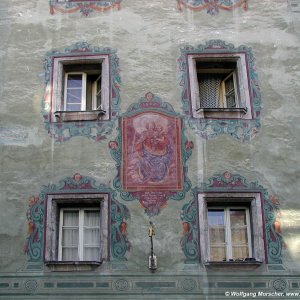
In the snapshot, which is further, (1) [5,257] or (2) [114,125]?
(2) [114,125]

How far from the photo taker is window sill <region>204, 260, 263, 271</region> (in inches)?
458

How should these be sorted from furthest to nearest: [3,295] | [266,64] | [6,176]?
[266,64] → [6,176] → [3,295]

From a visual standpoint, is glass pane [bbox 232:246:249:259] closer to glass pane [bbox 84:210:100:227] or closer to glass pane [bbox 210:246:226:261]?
glass pane [bbox 210:246:226:261]

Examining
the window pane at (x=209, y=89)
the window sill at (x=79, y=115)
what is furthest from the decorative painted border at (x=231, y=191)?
the window sill at (x=79, y=115)

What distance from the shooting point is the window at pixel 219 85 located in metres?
13.1

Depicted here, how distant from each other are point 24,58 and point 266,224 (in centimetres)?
646

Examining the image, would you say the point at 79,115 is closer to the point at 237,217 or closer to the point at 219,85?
the point at 219,85

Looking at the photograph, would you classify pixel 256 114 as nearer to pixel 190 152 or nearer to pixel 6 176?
pixel 190 152

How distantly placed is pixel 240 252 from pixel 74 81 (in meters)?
5.32

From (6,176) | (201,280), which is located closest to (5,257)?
(6,176)

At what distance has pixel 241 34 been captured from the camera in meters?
14.0

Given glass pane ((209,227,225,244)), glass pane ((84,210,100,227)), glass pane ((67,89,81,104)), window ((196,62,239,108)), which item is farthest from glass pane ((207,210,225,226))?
glass pane ((67,89,81,104))

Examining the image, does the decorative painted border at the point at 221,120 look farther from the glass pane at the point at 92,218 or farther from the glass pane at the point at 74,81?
the glass pane at the point at 92,218

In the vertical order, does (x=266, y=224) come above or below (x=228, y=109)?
below
